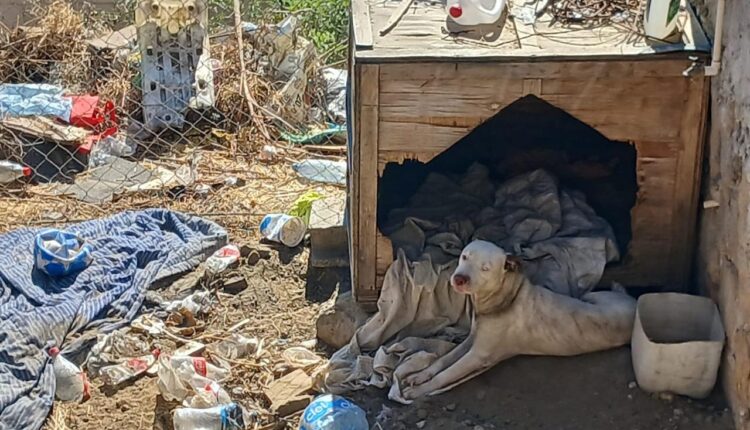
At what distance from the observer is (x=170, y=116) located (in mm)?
7227

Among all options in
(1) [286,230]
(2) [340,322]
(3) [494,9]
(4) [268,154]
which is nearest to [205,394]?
(2) [340,322]

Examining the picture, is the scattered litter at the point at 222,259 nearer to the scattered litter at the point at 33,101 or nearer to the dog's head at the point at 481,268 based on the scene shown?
the dog's head at the point at 481,268

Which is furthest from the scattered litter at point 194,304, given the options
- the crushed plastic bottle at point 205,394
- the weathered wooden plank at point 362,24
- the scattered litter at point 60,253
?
the weathered wooden plank at point 362,24

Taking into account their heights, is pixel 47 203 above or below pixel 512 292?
below

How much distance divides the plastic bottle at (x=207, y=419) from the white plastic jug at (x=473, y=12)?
1.87m

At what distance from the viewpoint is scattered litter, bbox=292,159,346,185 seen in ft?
21.8

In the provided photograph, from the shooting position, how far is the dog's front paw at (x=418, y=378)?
4.29 metres

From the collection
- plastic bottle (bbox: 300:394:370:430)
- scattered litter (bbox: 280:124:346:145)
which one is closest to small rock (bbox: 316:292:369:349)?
plastic bottle (bbox: 300:394:370:430)

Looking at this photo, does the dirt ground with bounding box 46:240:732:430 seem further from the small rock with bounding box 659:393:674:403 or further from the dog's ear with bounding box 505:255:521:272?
the dog's ear with bounding box 505:255:521:272

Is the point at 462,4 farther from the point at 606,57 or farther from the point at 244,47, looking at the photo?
the point at 244,47

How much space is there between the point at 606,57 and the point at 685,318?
1071mm

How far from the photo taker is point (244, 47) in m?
7.70

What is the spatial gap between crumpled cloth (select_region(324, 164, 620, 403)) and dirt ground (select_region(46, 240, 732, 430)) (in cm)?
18

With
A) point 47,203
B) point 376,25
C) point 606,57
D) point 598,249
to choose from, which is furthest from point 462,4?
point 47,203
